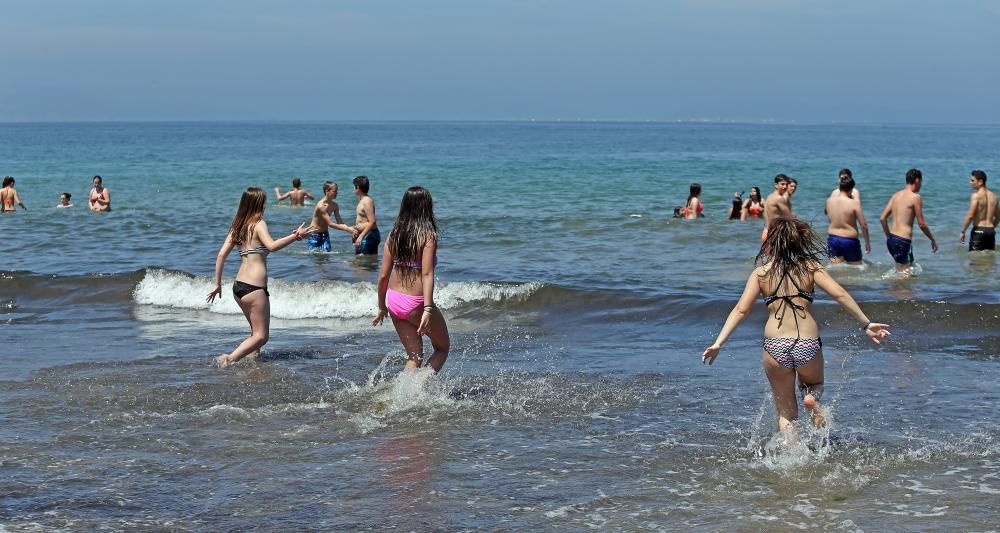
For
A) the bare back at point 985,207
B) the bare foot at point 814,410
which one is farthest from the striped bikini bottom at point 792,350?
the bare back at point 985,207

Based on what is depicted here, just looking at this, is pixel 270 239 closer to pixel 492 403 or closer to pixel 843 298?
pixel 492 403

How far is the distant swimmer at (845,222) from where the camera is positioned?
46.4 ft

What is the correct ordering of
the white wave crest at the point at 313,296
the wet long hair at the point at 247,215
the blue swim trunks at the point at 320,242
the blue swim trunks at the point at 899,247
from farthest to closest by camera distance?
the blue swim trunks at the point at 320,242, the blue swim trunks at the point at 899,247, the white wave crest at the point at 313,296, the wet long hair at the point at 247,215

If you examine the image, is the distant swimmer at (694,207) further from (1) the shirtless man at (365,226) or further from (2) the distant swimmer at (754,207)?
(1) the shirtless man at (365,226)

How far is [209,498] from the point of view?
598cm

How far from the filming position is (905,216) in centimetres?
1416

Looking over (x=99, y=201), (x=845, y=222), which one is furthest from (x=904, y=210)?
(x=99, y=201)

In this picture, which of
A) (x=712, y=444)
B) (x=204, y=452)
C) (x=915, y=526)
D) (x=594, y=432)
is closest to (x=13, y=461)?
(x=204, y=452)

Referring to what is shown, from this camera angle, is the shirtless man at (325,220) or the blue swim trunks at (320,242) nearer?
the shirtless man at (325,220)

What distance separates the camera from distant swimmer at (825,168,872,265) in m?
14.1

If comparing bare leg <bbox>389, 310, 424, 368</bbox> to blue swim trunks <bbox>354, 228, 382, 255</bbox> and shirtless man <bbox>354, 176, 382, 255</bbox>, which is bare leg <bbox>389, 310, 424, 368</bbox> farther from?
blue swim trunks <bbox>354, 228, 382, 255</bbox>

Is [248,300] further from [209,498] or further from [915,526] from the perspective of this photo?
[915,526]

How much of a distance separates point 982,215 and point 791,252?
1129 centimetres

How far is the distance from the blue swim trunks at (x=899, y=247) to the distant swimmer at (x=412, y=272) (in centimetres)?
881
